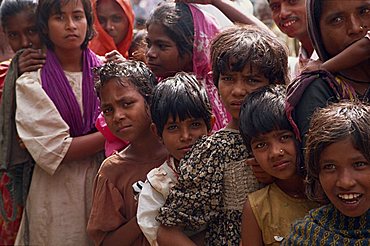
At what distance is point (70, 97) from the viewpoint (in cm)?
365

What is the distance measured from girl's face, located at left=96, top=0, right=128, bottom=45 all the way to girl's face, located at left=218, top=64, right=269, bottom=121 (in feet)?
5.98

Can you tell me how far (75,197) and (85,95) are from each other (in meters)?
0.52

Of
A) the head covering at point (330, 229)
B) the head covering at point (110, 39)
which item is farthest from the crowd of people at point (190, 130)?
the head covering at point (110, 39)

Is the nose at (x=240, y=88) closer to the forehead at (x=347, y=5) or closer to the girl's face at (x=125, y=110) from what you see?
the forehead at (x=347, y=5)

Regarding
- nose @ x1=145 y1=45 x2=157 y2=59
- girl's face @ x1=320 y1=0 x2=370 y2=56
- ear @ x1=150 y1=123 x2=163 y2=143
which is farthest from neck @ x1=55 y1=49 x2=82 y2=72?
girl's face @ x1=320 y1=0 x2=370 y2=56

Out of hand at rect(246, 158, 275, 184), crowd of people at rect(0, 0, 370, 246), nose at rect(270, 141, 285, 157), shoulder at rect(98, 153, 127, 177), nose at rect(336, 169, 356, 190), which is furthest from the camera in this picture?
shoulder at rect(98, 153, 127, 177)

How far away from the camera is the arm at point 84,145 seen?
3.58 m

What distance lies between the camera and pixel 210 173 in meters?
2.56

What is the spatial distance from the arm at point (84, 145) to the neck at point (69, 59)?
1.31ft

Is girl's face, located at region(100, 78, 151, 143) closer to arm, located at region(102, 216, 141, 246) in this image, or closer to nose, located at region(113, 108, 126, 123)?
nose, located at region(113, 108, 126, 123)

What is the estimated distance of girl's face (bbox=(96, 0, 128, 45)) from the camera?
173 inches

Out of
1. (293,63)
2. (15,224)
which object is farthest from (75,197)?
(293,63)

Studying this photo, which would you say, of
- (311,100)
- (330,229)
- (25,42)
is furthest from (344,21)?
(25,42)

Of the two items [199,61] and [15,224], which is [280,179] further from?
[15,224]
